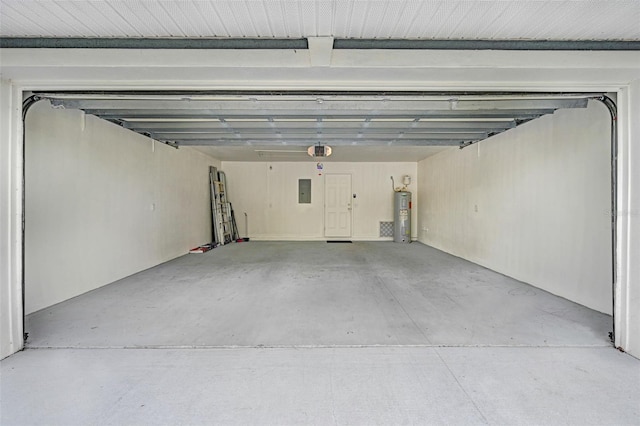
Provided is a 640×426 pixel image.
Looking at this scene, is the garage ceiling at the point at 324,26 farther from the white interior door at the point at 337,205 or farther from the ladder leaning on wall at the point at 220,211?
the white interior door at the point at 337,205

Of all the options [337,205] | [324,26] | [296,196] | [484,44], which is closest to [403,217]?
[337,205]

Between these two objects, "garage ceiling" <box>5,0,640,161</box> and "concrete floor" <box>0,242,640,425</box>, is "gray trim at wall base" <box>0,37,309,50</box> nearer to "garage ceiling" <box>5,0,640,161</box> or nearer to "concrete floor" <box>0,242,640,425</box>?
"garage ceiling" <box>5,0,640,161</box>

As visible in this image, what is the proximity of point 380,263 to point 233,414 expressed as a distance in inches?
165

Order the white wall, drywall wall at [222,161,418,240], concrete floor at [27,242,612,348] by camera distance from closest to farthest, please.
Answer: the white wall
concrete floor at [27,242,612,348]
drywall wall at [222,161,418,240]

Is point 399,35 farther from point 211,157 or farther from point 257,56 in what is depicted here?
point 211,157

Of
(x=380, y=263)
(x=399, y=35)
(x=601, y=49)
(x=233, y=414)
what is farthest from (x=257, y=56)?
(x=380, y=263)

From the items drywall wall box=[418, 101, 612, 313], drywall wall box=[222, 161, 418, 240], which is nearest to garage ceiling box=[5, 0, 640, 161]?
drywall wall box=[418, 101, 612, 313]

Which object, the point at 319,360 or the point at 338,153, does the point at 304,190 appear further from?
the point at 319,360

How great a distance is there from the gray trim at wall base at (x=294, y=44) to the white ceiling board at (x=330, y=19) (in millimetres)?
36

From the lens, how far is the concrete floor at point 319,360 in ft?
5.13

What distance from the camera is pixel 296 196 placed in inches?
349

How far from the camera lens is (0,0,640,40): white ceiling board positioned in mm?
1587

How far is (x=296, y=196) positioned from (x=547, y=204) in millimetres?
6276

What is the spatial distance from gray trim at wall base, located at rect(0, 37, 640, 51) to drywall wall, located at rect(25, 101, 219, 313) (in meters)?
1.60
